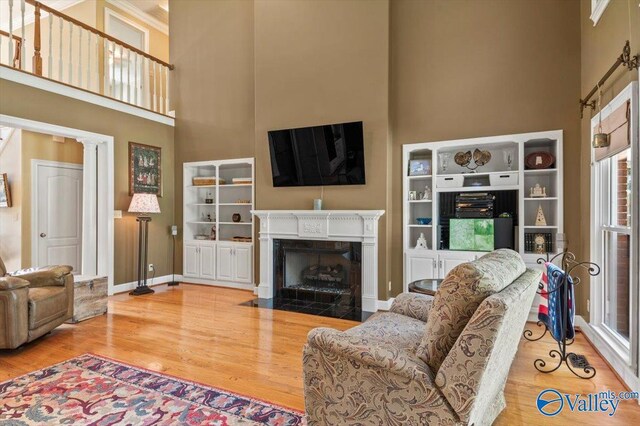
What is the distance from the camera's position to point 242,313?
183 inches

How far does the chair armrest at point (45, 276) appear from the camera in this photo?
3.70 m

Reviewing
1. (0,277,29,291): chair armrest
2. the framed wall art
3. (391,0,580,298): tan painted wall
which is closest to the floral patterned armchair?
(0,277,29,291): chair armrest

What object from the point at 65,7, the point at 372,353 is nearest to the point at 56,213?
the point at 65,7

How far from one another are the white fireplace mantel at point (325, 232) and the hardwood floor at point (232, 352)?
0.65 meters

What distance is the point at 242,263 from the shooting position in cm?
605

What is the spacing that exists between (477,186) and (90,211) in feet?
18.0

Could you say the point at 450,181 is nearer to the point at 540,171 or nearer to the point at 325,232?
the point at 540,171

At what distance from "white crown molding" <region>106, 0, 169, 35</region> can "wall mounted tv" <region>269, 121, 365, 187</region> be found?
469cm

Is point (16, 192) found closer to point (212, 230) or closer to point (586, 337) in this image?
point (212, 230)

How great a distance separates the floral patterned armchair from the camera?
147cm

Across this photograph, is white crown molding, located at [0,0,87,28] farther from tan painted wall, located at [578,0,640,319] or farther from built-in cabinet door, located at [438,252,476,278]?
tan painted wall, located at [578,0,640,319]

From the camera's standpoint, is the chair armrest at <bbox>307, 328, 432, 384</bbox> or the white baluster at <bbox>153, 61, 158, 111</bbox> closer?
the chair armrest at <bbox>307, 328, 432, 384</bbox>

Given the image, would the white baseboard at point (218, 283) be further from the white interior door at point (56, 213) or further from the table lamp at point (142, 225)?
the white interior door at point (56, 213)

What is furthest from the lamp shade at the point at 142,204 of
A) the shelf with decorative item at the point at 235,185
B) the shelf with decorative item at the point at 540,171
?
the shelf with decorative item at the point at 540,171
